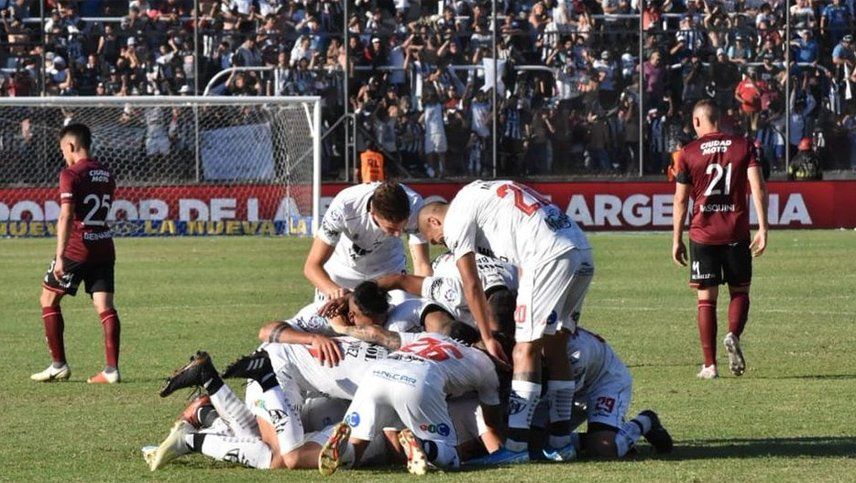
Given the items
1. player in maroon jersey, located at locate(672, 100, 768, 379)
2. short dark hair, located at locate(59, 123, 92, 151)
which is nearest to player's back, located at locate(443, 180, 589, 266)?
player in maroon jersey, located at locate(672, 100, 768, 379)

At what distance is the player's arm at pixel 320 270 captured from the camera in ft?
34.7

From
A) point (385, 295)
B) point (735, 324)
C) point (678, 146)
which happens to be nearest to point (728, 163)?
point (735, 324)

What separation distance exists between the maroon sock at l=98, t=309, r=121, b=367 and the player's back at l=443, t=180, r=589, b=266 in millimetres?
4533

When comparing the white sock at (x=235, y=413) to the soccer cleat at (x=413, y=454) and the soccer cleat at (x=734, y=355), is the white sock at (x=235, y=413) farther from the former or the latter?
the soccer cleat at (x=734, y=355)

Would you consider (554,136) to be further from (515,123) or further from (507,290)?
(507,290)

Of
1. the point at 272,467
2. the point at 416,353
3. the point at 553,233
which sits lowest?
the point at 272,467

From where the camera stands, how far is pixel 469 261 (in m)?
8.35

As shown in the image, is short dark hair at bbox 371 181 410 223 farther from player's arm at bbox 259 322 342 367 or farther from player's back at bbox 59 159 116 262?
player's back at bbox 59 159 116 262

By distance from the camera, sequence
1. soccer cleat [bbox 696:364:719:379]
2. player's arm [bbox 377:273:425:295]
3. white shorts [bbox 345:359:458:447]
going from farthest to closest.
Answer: soccer cleat [bbox 696:364:719:379], player's arm [bbox 377:273:425:295], white shorts [bbox 345:359:458:447]

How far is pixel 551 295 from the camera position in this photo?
841 cm

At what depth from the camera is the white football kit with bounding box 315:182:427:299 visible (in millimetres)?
10945

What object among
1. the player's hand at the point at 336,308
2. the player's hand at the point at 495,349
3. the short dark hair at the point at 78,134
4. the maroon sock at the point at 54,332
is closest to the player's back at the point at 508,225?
the player's hand at the point at 495,349

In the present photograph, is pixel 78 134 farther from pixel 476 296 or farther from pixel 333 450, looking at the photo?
pixel 333 450

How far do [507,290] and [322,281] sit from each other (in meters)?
1.78
